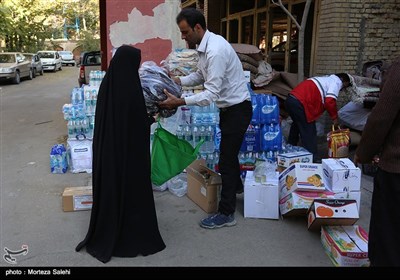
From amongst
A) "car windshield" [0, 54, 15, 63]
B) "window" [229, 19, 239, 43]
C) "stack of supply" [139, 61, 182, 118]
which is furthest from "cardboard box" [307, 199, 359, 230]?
"car windshield" [0, 54, 15, 63]

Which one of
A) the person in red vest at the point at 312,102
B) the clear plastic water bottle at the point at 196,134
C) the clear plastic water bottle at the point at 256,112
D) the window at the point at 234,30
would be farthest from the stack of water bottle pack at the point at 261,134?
the window at the point at 234,30

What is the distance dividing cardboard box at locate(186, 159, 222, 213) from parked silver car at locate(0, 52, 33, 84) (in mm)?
18642

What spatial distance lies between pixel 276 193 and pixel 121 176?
1.70 meters

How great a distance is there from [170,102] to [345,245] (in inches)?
77.5

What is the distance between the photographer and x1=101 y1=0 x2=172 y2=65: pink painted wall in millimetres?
7227

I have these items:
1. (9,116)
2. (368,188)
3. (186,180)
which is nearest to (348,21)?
(368,188)

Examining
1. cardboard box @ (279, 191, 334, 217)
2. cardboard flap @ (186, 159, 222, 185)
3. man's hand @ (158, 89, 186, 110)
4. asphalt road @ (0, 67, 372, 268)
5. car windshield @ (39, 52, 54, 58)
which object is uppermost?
car windshield @ (39, 52, 54, 58)

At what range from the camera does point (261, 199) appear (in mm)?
4250

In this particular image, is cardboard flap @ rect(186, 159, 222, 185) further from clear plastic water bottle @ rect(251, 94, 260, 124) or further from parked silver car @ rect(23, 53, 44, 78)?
parked silver car @ rect(23, 53, 44, 78)

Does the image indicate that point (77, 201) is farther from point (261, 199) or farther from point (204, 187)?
point (261, 199)

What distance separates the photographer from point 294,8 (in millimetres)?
9461

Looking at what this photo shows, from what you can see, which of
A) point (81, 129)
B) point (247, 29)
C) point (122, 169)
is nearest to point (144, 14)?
point (81, 129)

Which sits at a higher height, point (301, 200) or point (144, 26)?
point (144, 26)

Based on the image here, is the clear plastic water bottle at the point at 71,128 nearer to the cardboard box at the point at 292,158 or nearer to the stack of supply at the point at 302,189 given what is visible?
the cardboard box at the point at 292,158
